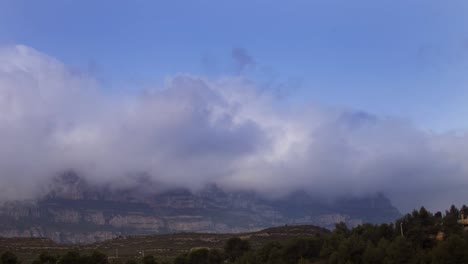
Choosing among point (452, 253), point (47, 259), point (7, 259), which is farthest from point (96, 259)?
point (452, 253)

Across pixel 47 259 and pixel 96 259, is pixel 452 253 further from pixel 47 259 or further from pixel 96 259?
pixel 47 259

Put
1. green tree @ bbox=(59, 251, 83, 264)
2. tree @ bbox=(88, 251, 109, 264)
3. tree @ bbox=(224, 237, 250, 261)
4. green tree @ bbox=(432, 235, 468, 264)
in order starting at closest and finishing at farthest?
green tree @ bbox=(432, 235, 468, 264) < green tree @ bbox=(59, 251, 83, 264) < tree @ bbox=(88, 251, 109, 264) < tree @ bbox=(224, 237, 250, 261)

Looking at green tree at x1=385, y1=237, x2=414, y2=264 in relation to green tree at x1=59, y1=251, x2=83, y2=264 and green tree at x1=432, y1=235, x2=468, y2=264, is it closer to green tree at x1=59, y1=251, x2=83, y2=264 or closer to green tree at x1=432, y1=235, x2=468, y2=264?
green tree at x1=432, y1=235, x2=468, y2=264

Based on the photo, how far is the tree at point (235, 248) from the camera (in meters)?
172

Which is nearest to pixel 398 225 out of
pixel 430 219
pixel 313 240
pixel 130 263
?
pixel 430 219

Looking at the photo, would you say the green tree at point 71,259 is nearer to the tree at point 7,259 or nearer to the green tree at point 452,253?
the tree at point 7,259

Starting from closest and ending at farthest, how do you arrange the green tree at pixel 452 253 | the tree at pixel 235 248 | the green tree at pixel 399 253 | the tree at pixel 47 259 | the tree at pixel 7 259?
the green tree at pixel 452 253, the green tree at pixel 399 253, the tree at pixel 7 259, the tree at pixel 47 259, the tree at pixel 235 248

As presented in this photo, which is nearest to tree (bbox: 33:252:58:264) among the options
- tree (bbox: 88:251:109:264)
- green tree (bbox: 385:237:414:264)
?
tree (bbox: 88:251:109:264)

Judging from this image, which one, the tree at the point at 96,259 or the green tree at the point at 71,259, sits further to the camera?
the tree at the point at 96,259

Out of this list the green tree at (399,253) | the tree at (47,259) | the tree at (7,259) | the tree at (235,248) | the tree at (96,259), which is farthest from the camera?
the tree at (235,248)

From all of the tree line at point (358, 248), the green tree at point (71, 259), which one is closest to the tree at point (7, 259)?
the tree line at point (358, 248)

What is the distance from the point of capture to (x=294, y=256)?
152375mm

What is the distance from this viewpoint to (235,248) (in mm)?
174625

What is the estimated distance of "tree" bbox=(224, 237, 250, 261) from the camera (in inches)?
6786
